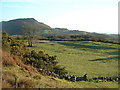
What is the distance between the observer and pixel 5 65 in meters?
15.2

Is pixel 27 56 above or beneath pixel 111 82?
above

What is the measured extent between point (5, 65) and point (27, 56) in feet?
30.3

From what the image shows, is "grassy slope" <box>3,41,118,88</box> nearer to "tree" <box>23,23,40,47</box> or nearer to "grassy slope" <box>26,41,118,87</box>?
"grassy slope" <box>26,41,118,87</box>

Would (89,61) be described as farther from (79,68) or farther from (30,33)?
(30,33)

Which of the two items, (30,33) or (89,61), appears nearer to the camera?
(89,61)

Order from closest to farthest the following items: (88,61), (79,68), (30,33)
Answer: (79,68)
(88,61)
(30,33)

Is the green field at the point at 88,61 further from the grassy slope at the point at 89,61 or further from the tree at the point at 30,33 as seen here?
the tree at the point at 30,33

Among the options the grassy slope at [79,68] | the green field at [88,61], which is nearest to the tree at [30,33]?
the green field at [88,61]

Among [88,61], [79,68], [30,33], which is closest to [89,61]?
[88,61]

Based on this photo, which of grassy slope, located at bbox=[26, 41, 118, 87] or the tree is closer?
grassy slope, located at bbox=[26, 41, 118, 87]

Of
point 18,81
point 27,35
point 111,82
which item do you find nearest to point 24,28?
point 27,35

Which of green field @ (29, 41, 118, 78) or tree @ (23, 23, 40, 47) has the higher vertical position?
tree @ (23, 23, 40, 47)

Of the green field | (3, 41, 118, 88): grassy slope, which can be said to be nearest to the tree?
the green field

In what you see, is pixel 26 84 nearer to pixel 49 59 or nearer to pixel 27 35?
pixel 49 59
